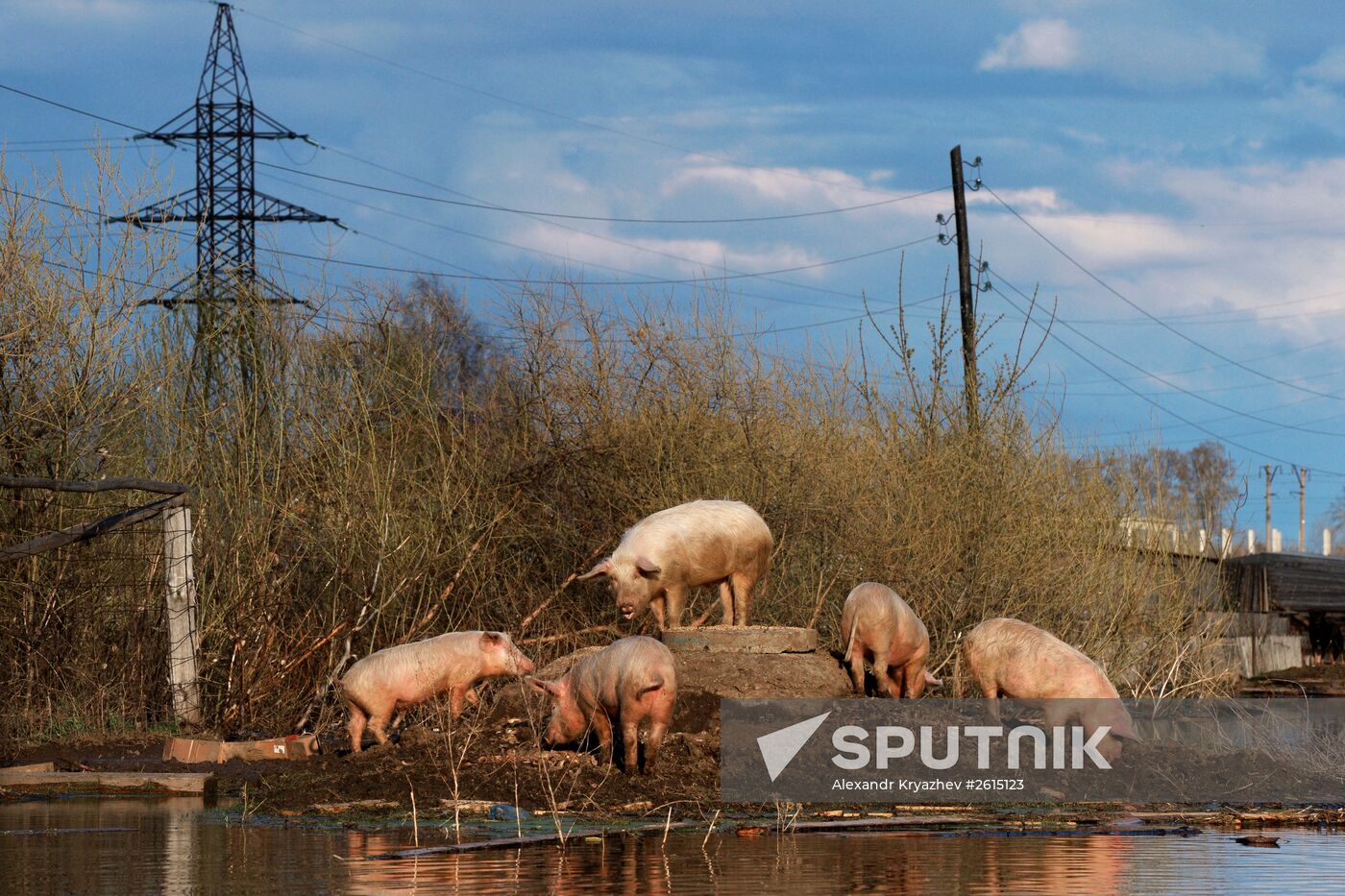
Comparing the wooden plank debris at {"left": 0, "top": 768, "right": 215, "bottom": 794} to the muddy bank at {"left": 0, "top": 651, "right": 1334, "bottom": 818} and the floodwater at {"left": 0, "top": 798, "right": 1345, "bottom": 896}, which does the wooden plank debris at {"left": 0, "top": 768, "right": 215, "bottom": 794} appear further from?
the floodwater at {"left": 0, "top": 798, "right": 1345, "bottom": 896}

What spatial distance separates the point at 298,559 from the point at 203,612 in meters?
1.15

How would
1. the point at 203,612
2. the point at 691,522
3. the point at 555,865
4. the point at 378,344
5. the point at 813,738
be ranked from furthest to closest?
the point at 378,344 < the point at 203,612 < the point at 691,522 < the point at 813,738 < the point at 555,865

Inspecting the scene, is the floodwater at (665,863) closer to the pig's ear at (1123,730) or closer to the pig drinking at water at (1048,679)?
the pig's ear at (1123,730)

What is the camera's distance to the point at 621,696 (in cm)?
1180

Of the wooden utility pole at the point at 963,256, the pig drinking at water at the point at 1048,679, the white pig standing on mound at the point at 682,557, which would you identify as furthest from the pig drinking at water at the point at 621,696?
the wooden utility pole at the point at 963,256

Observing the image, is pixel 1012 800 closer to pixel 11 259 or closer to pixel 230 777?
pixel 230 777

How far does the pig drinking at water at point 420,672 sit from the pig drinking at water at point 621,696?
160cm

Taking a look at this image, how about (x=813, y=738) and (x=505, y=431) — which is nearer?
(x=813, y=738)

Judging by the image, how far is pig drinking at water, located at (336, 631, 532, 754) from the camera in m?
14.1

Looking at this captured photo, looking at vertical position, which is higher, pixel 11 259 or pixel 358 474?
pixel 11 259

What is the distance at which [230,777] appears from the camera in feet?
44.5

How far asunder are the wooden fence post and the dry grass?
28 cm

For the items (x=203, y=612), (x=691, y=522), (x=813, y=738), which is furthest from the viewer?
(x=203, y=612)

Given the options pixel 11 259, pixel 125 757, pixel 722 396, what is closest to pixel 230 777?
pixel 125 757
